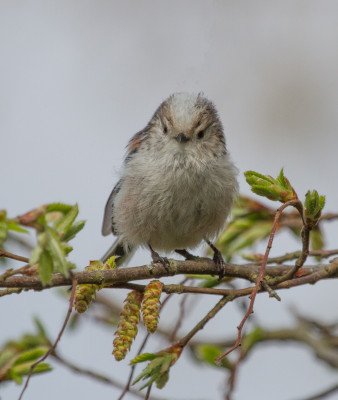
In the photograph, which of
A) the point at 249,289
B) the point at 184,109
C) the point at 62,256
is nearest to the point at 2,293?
the point at 62,256

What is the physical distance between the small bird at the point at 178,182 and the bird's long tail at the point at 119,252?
0.18 metres

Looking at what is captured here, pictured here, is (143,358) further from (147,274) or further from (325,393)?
(325,393)

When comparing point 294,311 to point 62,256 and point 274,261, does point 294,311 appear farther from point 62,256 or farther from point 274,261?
point 62,256

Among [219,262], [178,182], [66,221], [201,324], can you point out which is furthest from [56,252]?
[178,182]

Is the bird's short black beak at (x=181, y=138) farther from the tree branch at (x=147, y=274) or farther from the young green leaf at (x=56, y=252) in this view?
the young green leaf at (x=56, y=252)

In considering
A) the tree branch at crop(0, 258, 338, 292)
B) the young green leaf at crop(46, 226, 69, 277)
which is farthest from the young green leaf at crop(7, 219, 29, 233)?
the tree branch at crop(0, 258, 338, 292)

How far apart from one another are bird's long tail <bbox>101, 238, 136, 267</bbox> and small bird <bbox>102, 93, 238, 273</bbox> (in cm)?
18

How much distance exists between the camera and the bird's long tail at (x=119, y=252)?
3932mm

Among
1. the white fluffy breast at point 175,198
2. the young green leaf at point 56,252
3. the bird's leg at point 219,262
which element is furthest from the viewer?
the white fluffy breast at point 175,198

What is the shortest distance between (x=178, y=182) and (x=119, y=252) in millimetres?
940

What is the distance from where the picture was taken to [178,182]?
3.34 m

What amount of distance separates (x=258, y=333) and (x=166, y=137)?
49.2 inches

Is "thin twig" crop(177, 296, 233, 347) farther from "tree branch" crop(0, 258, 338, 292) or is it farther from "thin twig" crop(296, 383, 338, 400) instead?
"thin twig" crop(296, 383, 338, 400)

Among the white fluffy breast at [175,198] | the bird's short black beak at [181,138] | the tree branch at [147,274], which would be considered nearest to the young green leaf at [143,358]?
the tree branch at [147,274]
